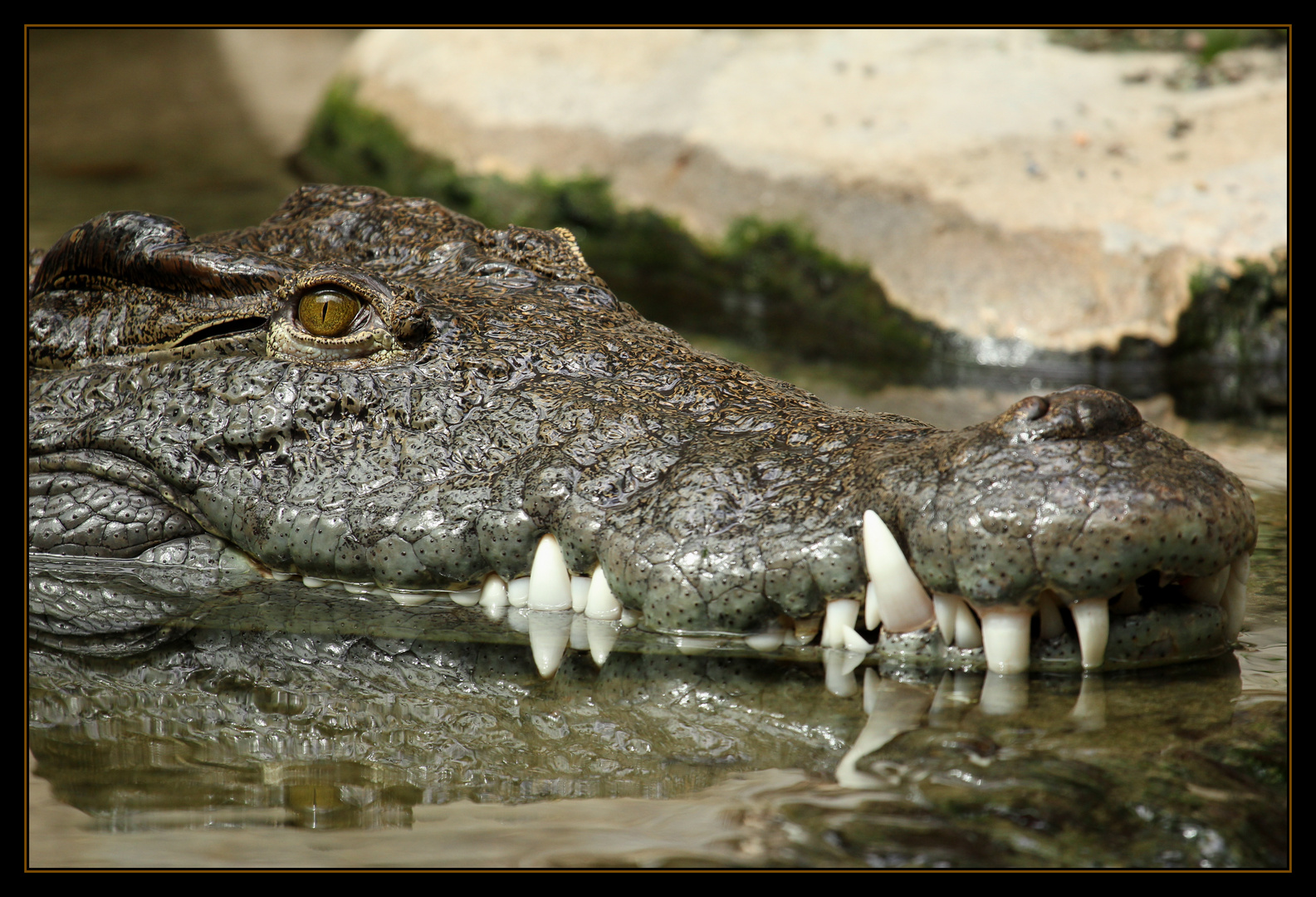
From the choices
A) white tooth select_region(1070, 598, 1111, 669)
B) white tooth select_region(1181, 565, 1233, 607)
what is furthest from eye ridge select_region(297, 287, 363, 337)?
white tooth select_region(1181, 565, 1233, 607)

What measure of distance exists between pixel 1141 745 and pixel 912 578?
0.56 meters

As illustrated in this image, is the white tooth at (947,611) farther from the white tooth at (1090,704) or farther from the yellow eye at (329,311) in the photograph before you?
the yellow eye at (329,311)

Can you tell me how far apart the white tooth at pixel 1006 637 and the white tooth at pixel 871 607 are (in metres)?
0.22

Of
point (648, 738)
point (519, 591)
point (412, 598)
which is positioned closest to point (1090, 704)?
point (648, 738)

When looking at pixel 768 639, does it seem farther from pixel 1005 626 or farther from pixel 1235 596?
pixel 1235 596

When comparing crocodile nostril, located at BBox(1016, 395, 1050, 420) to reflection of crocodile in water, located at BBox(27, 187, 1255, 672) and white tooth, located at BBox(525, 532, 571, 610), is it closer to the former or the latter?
reflection of crocodile in water, located at BBox(27, 187, 1255, 672)

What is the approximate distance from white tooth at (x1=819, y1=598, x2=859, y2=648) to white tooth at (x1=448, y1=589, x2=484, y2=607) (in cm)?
96

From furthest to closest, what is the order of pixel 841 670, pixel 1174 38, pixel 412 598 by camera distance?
pixel 1174 38
pixel 412 598
pixel 841 670

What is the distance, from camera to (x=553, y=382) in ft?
10.8

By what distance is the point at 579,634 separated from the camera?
9.93 feet

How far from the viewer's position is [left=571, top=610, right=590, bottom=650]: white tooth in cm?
300

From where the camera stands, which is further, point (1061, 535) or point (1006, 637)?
point (1006, 637)

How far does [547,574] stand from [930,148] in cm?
513

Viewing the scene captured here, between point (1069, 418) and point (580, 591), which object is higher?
point (1069, 418)
